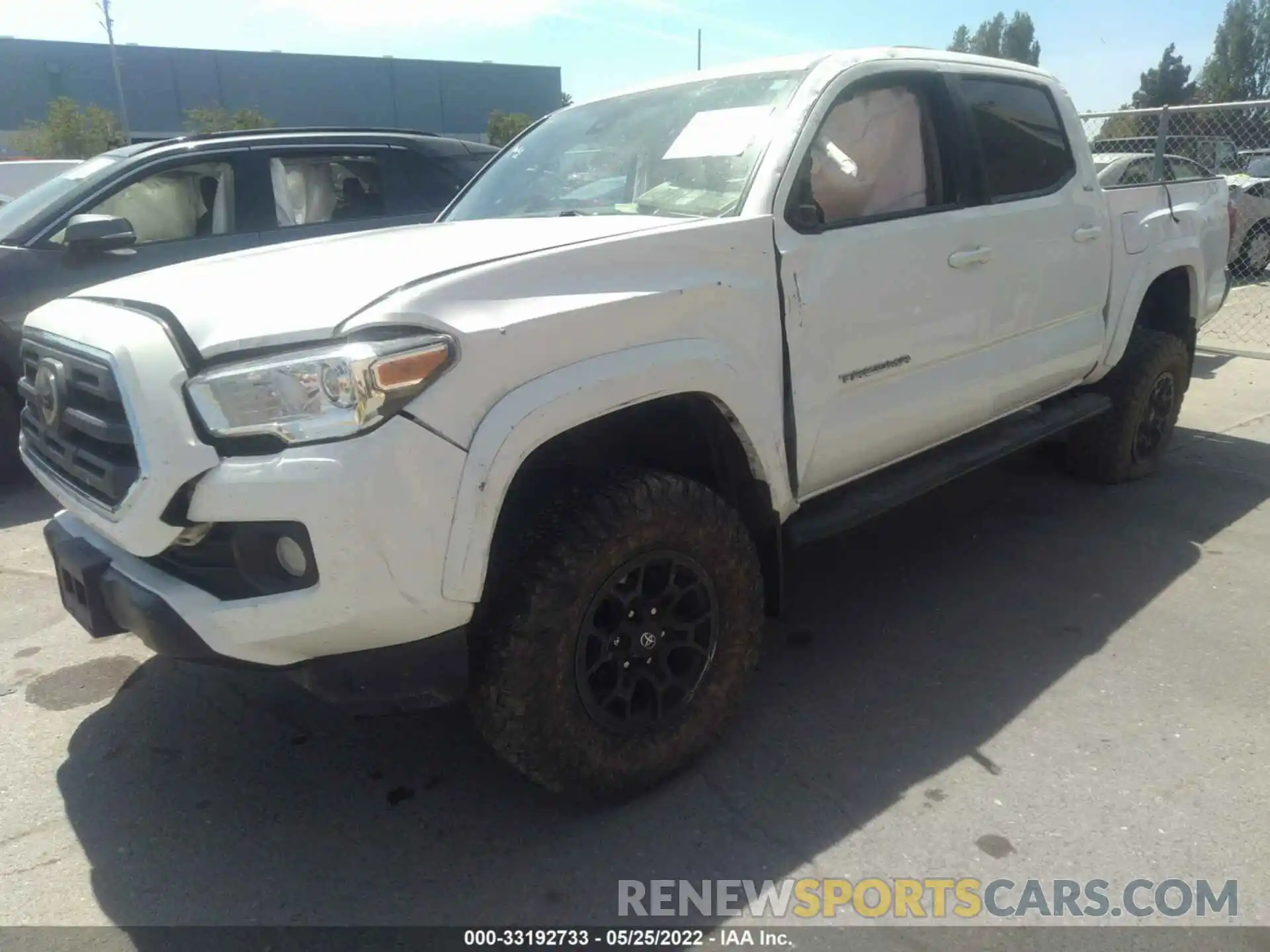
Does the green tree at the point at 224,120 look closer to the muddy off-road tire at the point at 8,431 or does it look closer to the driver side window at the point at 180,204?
the driver side window at the point at 180,204

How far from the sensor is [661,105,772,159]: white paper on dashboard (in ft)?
9.96

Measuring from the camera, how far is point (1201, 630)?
3586 mm

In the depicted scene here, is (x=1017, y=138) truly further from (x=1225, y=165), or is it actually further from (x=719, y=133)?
(x=1225, y=165)

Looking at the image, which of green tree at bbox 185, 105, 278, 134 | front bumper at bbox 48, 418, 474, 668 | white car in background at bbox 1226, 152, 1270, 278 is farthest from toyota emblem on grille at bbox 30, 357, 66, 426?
green tree at bbox 185, 105, 278, 134

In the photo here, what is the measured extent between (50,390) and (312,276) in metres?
0.78

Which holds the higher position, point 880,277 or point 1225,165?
point 1225,165

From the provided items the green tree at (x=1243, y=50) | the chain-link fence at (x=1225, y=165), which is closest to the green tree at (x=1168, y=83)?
the green tree at (x=1243, y=50)

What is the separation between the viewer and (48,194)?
5539 mm

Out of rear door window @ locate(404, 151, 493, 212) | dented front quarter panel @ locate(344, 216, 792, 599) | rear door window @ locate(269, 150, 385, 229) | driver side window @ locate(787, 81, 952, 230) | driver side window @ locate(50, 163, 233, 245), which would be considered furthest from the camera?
rear door window @ locate(404, 151, 493, 212)

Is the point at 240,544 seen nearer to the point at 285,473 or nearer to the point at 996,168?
the point at 285,473

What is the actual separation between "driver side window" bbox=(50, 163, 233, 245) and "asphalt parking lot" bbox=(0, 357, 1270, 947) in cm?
238

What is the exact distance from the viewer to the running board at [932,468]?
3174 mm

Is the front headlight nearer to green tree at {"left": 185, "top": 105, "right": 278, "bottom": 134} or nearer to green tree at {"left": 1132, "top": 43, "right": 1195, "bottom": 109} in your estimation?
green tree at {"left": 185, "top": 105, "right": 278, "bottom": 134}

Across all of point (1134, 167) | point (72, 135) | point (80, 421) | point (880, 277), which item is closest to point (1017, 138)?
point (880, 277)
